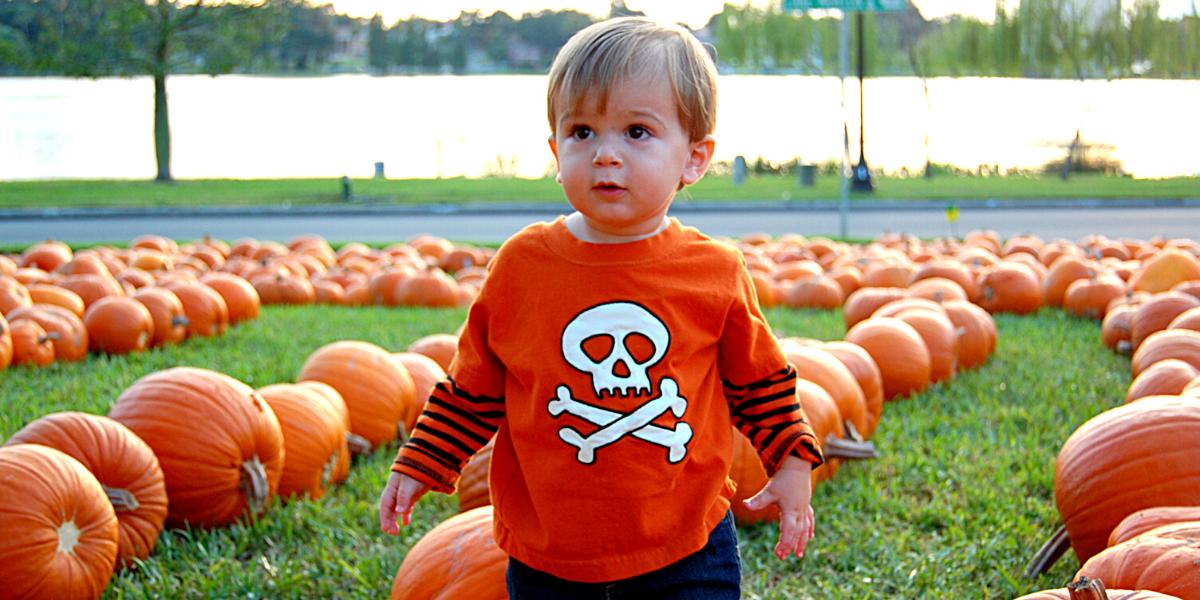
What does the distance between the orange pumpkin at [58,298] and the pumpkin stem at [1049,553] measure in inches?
235

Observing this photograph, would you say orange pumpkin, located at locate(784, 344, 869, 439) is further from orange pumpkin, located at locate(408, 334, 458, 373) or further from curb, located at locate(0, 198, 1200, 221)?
curb, located at locate(0, 198, 1200, 221)

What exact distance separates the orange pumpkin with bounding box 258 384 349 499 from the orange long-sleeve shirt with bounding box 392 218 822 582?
196cm

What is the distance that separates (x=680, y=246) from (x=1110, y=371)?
4.49 m

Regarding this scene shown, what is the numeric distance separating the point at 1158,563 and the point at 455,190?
23321 millimetres

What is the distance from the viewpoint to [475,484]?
12.3 feet

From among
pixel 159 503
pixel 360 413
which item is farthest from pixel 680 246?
pixel 360 413

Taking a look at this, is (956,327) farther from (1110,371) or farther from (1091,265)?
(1091,265)

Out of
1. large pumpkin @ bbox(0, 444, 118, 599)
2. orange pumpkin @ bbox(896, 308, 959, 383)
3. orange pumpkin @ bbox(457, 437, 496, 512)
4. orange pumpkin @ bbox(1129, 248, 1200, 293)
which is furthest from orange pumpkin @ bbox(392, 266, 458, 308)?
large pumpkin @ bbox(0, 444, 118, 599)

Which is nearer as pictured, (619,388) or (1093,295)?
(619,388)

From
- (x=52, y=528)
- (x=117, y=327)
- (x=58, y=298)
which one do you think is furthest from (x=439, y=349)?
(x=58, y=298)

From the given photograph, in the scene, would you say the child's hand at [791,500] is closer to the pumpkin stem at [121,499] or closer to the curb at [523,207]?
the pumpkin stem at [121,499]

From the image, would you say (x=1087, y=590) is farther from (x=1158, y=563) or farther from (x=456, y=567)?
(x=456, y=567)

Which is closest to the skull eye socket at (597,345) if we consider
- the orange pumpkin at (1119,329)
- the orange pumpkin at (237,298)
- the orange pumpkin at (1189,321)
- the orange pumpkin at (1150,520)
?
the orange pumpkin at (1150,520)

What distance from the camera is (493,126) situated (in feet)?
164
